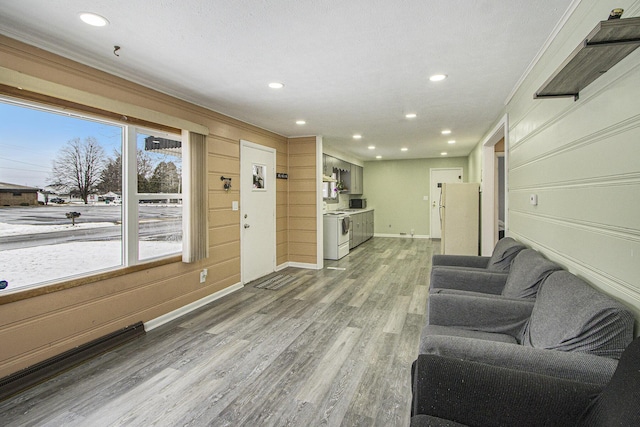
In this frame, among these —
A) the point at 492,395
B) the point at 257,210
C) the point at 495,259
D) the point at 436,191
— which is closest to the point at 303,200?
the point at 257,210

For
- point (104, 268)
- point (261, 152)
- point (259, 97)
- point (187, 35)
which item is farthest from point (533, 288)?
point (261, 152)

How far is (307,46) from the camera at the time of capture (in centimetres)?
238

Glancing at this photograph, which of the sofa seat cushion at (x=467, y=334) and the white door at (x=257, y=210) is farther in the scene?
the white door at (x=257, y=210)

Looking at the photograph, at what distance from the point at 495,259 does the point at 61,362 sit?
3.69 meters

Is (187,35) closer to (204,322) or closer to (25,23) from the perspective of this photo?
(25,23)

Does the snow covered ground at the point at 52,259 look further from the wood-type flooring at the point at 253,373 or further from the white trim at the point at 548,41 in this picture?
the white trim at the point at 548,41

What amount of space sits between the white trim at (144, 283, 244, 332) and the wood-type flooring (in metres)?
0.08

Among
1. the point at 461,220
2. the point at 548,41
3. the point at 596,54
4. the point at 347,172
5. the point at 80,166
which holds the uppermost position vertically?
the point at 548,41

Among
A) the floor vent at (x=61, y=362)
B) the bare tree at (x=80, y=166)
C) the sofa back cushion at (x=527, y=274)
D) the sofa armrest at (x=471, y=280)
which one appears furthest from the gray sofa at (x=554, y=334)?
the bare tree at (x=80, y=166)

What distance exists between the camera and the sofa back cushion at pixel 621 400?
909 millimetres

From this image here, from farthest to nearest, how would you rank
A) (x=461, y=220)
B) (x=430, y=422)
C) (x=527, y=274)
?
(x=461, y=220) → (x=527, y=274) → (x=430, y=422)

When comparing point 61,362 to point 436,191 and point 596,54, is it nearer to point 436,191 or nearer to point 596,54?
point 596,54

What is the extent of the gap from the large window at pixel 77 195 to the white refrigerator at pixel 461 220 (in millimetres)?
4106

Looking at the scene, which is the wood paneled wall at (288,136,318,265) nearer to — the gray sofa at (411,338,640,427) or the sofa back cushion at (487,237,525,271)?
the sofa back cushion at (487,237,525,271)
